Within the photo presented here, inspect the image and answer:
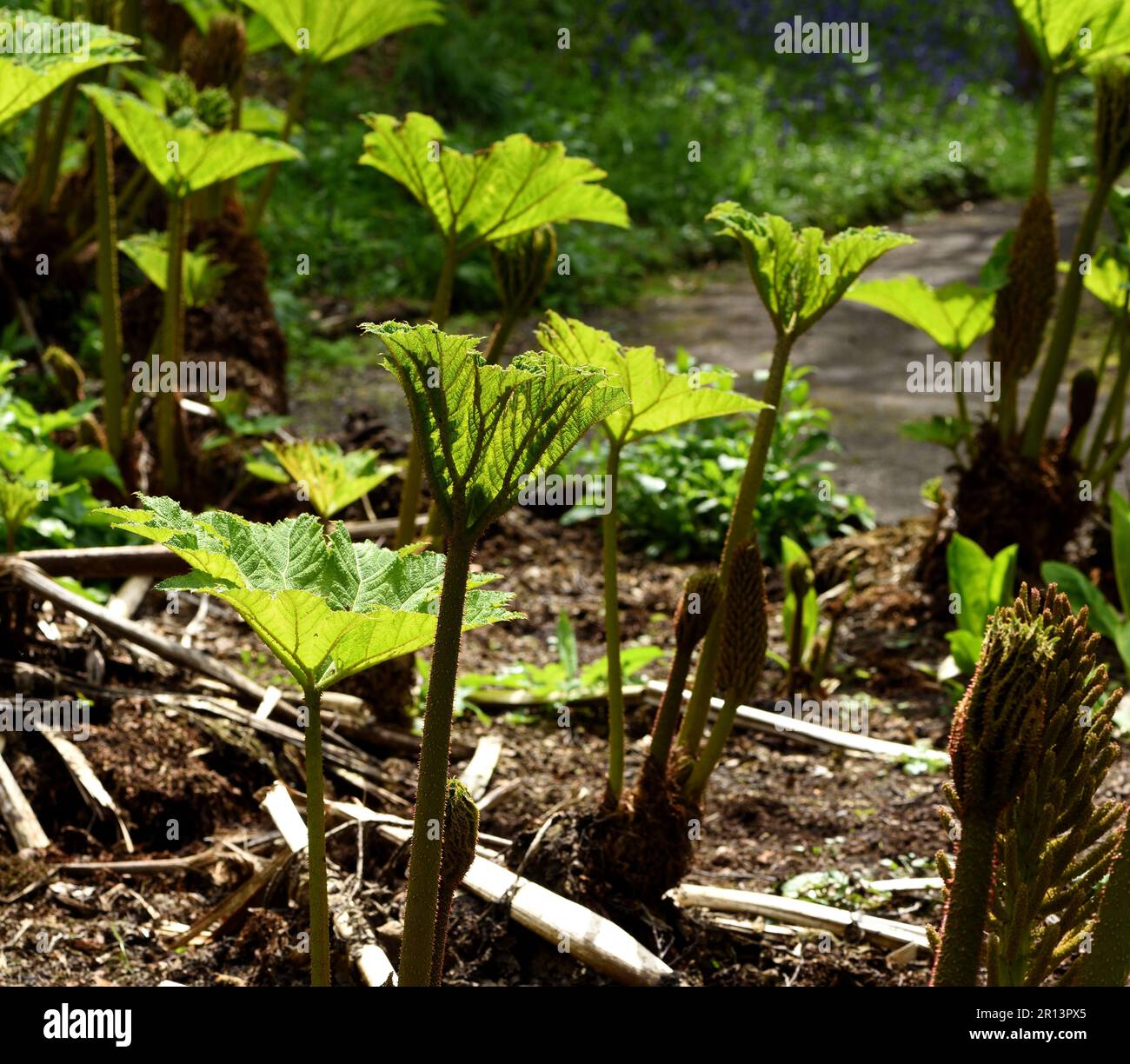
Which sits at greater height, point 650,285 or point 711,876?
point 650,285

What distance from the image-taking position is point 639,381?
2369mm

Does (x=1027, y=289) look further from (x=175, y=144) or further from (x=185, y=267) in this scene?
(x=185, y=267)

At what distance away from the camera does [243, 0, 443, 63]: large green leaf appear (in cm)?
432

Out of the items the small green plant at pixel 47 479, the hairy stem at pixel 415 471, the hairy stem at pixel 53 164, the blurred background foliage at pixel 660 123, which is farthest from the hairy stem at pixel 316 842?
the blurred background foliage at pixel 660 123

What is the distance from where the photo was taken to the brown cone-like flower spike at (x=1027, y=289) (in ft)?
13.2

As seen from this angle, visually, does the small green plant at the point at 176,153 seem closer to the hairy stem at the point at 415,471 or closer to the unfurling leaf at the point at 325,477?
the unfurling leaf at the point at 325,477

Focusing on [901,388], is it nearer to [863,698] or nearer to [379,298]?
[379,298]

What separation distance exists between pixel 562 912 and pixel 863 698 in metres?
1.74

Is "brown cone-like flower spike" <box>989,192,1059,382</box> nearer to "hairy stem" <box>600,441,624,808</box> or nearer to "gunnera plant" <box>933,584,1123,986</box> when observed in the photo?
"hairy stem" <box>600,441,624,808</box>

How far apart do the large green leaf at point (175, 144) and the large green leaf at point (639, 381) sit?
1940 mm
